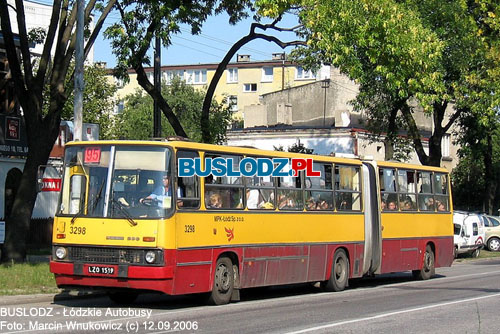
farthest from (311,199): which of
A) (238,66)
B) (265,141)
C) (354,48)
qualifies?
(238,66)

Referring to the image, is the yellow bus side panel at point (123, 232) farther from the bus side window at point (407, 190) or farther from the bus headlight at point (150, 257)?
the bus side window at point (407, 190)

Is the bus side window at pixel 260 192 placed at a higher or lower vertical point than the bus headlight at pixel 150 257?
higher

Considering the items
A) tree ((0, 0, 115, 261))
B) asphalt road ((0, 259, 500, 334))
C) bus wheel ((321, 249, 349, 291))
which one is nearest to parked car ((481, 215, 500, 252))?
asphalt road ((0, 259, 500, 334))

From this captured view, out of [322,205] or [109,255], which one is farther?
[322,205]

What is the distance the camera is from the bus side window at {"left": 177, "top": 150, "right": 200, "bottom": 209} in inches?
592

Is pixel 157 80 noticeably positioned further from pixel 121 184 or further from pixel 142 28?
pixel 121 184

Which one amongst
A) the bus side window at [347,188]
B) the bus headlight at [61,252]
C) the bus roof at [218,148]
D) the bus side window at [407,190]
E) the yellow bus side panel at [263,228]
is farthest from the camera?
the bus side window at [407,190]

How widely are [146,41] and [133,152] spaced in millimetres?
7886

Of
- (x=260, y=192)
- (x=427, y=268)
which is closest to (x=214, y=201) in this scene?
(x=260, y=192)

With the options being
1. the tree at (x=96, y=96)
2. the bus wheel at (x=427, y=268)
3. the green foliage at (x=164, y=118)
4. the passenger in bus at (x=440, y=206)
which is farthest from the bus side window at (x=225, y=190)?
the green foliage at (x=164, y=118)

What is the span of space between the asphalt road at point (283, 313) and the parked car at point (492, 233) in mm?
20293

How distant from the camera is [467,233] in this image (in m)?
35.1

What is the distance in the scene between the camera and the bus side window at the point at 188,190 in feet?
49.4

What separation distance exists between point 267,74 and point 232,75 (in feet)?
12.9
